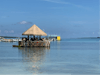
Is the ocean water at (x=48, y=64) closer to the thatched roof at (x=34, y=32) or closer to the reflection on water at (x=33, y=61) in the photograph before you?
the reflection on water at (x=33, y=61)

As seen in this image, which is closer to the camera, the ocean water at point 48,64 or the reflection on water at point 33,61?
the ocean water at point 48,64

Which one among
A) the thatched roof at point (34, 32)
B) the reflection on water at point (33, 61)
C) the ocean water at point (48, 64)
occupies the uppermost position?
the thatched roof at point (34, 32)

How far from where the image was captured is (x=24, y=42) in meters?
37.3

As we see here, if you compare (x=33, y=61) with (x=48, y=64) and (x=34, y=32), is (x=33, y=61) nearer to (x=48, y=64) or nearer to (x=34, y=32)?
(x=48, y=64)

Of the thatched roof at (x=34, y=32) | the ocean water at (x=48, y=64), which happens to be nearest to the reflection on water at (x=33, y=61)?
the ocean water at (x=48, y=64)

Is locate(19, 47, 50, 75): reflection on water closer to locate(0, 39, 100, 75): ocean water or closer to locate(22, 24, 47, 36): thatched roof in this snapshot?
locate(0, 39, 100, 75): ocean water

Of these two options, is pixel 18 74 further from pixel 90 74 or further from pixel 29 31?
pixel 29 31

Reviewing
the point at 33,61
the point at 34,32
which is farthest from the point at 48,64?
the point at 34,32

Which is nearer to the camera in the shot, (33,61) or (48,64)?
(48,64)

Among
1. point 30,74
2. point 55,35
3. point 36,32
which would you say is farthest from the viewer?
point 55,35

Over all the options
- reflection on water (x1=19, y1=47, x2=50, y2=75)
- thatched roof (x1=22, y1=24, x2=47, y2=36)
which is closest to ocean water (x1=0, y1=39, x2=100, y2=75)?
reflection on water (x1=19, y1=47, x2=50, y2=75)

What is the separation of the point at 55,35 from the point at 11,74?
495ft

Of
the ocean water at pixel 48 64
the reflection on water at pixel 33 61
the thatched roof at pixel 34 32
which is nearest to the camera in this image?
the ocean water at pixel 48 64

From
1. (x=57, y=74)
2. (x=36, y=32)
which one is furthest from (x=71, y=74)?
(x=36, y=32)
